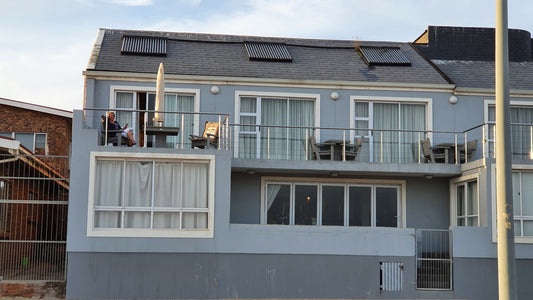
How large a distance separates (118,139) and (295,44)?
8156mm

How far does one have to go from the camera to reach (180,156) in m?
17.4

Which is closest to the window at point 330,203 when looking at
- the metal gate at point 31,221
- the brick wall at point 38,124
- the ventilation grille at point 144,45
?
the ventilation grille at point 144,45

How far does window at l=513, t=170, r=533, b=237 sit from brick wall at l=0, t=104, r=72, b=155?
16978 mm

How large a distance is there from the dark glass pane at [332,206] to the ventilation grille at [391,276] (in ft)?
9.59

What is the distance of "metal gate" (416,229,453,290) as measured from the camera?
17.6 meters

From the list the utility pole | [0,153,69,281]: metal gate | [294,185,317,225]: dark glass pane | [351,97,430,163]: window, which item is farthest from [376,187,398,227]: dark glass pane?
the utility pole

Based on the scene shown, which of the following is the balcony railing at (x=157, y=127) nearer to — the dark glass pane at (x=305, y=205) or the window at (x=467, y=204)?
the dark glass pane at (x=305, y=205)

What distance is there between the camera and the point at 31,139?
27.0 metres

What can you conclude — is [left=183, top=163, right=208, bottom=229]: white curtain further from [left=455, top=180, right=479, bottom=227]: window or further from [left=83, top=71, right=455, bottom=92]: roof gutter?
[left=455, top=180, right=479, bottom=227]: window

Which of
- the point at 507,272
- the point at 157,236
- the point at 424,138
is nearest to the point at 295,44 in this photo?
the point at 424,138

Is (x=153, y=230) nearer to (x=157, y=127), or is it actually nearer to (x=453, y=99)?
(x=157, y=127)

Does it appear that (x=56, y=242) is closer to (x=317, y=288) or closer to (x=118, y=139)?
(x=118, y=139)

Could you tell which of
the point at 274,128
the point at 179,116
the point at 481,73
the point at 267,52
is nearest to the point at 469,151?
the point at 481,73

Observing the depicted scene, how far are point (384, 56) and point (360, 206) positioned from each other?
5276mm
